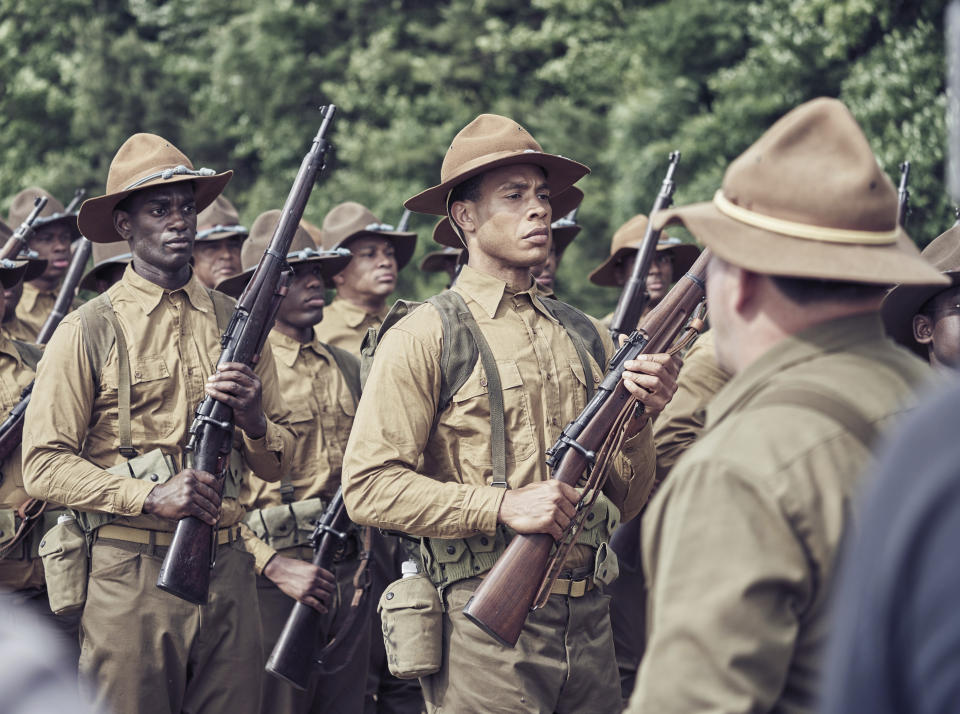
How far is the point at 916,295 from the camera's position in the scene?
5.55m

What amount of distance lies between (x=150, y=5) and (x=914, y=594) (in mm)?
28779

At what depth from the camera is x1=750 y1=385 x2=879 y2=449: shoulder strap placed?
217 centimetres

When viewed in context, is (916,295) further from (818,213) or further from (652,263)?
(818,213)

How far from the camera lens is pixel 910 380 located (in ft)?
7.59

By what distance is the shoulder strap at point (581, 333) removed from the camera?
15.6ft

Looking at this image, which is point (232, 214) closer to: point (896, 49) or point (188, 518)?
point (188, 518)

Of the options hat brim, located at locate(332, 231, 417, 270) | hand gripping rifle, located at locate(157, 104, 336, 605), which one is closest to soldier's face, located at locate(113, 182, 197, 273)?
hand gripping rifle, located at locate(157, 104, 336, 605)

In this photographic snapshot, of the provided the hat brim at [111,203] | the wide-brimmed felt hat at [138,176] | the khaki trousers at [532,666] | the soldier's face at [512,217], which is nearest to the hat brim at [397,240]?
the hat brim at [111,203]

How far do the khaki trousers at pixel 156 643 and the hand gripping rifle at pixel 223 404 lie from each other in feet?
0.71

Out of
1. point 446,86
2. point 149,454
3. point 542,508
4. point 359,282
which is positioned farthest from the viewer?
point 446,86

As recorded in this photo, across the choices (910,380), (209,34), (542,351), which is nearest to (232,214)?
(542,351)

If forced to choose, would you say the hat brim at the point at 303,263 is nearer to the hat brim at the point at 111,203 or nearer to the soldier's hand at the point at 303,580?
the hat brim at the point at 111,203

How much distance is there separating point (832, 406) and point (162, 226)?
403 centimetres

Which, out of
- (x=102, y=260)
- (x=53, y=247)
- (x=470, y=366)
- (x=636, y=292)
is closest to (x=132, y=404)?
(x=470, y=366)
